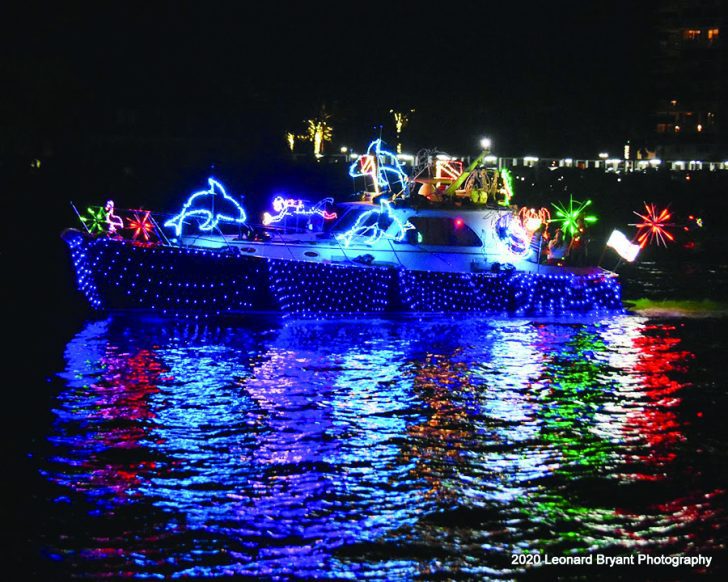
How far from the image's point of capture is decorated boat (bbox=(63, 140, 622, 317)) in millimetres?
19078

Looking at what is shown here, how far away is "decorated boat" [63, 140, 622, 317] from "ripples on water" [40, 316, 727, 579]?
1439 millimetres

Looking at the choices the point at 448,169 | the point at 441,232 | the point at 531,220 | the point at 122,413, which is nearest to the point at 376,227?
the point at 441,232

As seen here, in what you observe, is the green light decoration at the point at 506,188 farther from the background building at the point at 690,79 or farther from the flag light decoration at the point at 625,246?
the background building at the point at 690,79

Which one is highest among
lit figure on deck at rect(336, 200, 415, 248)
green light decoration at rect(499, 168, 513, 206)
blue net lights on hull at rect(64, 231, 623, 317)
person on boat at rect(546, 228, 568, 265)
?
green light decoration at rect(499, 168, 513, 206)

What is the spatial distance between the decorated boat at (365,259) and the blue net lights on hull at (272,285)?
2 centimetres

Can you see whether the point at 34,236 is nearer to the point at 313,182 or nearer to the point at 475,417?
the point at 313,182

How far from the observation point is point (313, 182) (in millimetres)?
51312

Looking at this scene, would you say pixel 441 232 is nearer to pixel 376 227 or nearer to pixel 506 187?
pixel 376 227

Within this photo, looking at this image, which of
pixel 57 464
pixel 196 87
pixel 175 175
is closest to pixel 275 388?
pixel 57 464

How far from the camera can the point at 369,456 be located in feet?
37.2

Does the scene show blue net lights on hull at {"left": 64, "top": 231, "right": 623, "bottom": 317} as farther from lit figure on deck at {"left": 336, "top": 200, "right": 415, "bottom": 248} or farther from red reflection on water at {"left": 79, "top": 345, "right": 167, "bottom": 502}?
red reflection on water at {"left": 79, "top": 345, "right": 167, "bottom": 502}

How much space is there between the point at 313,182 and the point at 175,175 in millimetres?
7438

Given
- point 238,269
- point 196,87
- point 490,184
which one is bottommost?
point 238,269

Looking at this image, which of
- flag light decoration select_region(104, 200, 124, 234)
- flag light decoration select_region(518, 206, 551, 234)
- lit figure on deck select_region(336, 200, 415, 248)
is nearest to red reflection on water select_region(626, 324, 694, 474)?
flag light decoration select_region(518, 206, 551, 234)
